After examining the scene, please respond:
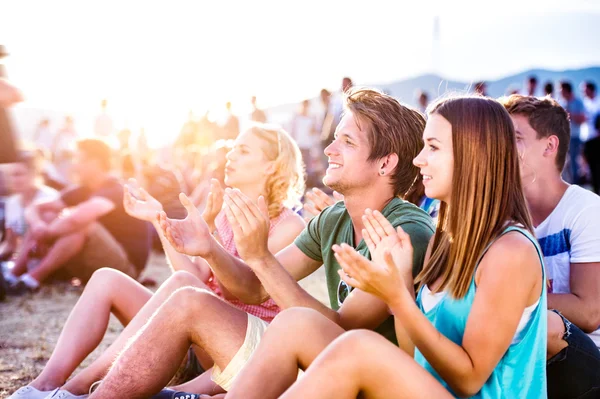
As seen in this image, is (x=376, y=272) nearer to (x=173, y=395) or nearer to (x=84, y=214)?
(x=173, y=395)

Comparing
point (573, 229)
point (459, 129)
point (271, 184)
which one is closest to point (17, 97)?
point (271, 184)

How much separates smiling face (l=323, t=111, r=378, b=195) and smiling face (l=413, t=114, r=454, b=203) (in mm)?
580

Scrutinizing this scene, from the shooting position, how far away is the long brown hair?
7.11 ft

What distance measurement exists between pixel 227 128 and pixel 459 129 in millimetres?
12984

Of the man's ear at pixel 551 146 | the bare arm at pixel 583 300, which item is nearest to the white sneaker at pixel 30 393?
the bare arm at pixel 583 300

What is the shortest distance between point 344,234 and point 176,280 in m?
0.94

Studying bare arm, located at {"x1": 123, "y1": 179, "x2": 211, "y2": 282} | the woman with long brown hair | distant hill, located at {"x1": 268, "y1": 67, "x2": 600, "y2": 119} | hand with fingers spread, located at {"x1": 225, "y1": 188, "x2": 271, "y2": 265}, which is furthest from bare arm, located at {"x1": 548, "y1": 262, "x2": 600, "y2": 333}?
distant hill, located at {"x1": 268, "y1": 67, "x2": 600, "y2": 119}

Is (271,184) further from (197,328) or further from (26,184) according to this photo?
(26,184)

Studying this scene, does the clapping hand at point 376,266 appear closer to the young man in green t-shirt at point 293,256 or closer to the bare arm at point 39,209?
the young man in green t-shirt at point 293,256

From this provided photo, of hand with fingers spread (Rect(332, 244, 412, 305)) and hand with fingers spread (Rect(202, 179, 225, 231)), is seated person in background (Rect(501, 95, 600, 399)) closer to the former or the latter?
hand with fingers spread (Rect(332, 244, 412, 305))

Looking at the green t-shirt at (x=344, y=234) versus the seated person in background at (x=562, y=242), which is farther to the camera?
the green t-shirt at (x=344, y=234)

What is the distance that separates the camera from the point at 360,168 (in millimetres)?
2988

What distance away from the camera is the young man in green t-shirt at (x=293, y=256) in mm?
2639

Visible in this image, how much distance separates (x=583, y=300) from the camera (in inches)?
107
